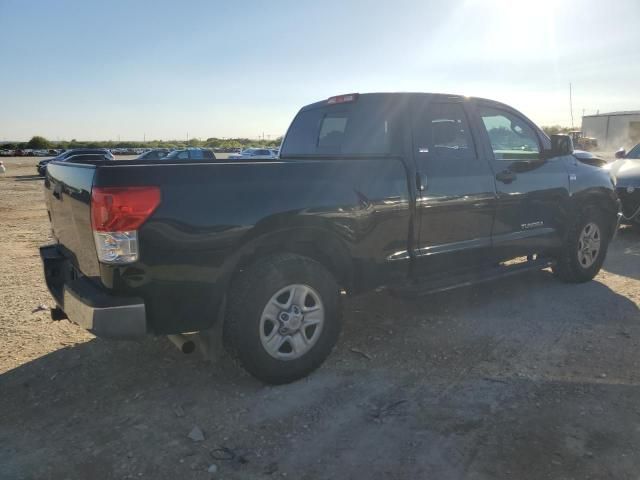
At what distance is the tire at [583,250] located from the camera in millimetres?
5516

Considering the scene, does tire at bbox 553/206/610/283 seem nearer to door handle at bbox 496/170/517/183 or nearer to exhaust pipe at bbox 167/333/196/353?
door handle at bbox 496/170/517/183

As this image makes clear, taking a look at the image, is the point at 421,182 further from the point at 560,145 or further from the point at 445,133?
the point at 560,145

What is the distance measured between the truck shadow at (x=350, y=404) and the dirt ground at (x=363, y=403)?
0.04ft

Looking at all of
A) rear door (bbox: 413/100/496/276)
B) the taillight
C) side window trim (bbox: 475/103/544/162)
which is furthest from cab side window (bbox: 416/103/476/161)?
the taillight

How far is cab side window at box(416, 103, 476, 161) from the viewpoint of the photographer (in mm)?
4223

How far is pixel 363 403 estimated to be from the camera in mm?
3234

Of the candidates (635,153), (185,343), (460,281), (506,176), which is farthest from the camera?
(635,153)

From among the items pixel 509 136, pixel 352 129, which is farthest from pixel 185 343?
pixel 509 136

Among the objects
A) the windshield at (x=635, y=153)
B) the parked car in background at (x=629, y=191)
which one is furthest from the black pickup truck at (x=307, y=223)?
the windshield at (x=635, y=153)

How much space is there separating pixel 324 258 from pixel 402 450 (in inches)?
55.7

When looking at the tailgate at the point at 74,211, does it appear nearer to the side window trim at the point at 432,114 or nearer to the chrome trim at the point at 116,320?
the chrome trim at the point at 116,320

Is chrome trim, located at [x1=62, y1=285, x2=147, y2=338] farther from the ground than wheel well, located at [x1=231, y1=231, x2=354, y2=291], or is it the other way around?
wheel well, located at [x1=231, y1=231, x2=354, y2=291]

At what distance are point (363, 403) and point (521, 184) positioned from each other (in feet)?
9.04

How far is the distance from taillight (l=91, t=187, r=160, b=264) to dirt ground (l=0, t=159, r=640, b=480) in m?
1.04
